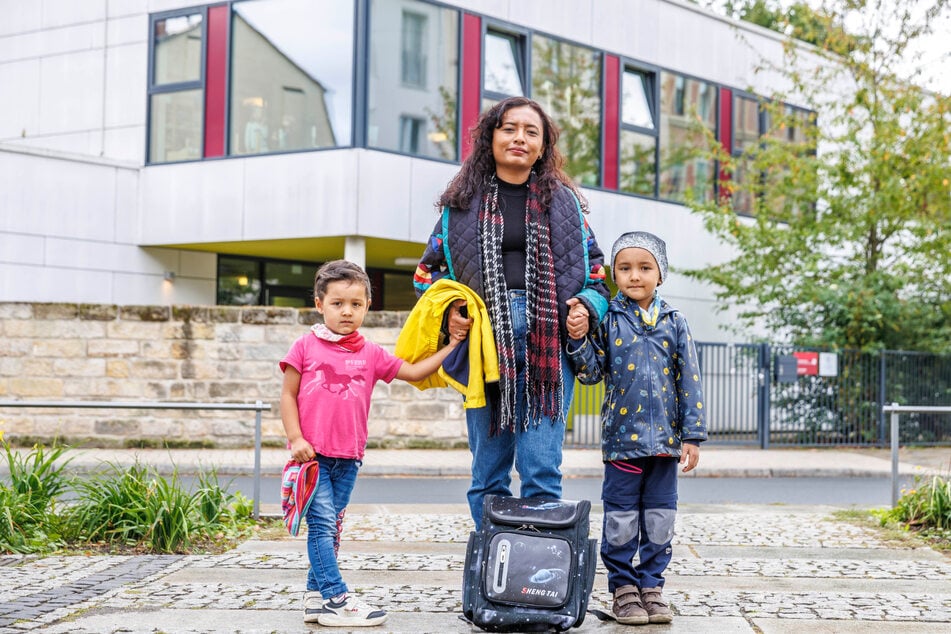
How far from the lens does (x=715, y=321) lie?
21688 mm

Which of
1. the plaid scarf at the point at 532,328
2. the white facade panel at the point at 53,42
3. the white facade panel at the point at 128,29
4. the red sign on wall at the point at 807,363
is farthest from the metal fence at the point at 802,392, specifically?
the plaid scarf at the point at 532,328

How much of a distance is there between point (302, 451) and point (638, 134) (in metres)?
16.7

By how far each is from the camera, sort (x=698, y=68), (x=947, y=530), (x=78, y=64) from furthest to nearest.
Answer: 1. (x=698, y=68)
2. (x=78, y=64)
3. (x=947, y=530)

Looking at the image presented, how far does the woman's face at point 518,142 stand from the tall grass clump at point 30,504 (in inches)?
134

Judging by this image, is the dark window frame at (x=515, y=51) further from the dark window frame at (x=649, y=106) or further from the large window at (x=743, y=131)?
the large window at (x=743, y=131)

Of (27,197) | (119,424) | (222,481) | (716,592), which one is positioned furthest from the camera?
(27,197)

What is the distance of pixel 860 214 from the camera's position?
1784 cm

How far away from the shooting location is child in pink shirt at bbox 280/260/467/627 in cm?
452

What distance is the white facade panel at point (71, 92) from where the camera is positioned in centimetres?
1859

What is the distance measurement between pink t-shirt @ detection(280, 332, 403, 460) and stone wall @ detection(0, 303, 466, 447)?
9.50 metres

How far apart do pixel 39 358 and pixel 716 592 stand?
11.0 metres

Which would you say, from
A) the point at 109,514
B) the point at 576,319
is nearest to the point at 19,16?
the point at 109,514

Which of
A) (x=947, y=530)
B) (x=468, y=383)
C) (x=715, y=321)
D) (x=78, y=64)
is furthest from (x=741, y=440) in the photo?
(x=468, y=383)

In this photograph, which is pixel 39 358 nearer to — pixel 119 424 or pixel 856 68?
pixel 119 424
